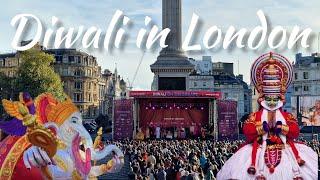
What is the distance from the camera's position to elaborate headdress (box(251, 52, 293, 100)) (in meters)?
12.7

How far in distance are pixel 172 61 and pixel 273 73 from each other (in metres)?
38.8

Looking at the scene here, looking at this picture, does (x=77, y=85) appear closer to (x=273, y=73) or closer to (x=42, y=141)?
(x=42, y=141)

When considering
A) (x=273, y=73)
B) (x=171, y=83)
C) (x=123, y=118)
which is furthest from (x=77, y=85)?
(x=273, y=73)

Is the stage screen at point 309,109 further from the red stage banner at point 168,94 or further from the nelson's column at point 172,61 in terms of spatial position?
the red stage banner at point 168,94

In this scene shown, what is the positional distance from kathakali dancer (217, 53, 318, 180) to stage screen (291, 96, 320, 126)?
52541 millimetres

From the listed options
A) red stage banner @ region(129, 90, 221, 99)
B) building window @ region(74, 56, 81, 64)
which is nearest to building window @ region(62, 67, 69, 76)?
building window @ region(74, 56, 81, 64)

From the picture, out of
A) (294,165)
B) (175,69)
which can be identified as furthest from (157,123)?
(294,165)

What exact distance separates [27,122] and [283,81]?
17.7 feet

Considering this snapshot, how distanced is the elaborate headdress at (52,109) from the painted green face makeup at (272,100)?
427 centimetres

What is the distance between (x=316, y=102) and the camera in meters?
69.2

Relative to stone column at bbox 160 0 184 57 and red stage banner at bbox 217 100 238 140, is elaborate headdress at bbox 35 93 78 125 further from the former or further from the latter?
stone column at bbox 160 0 184 57

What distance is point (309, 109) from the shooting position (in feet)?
221

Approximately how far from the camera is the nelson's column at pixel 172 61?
51.2m

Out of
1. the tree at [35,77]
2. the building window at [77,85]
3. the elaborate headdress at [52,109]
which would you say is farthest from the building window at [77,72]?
the elaborate headdress at [52,109]
